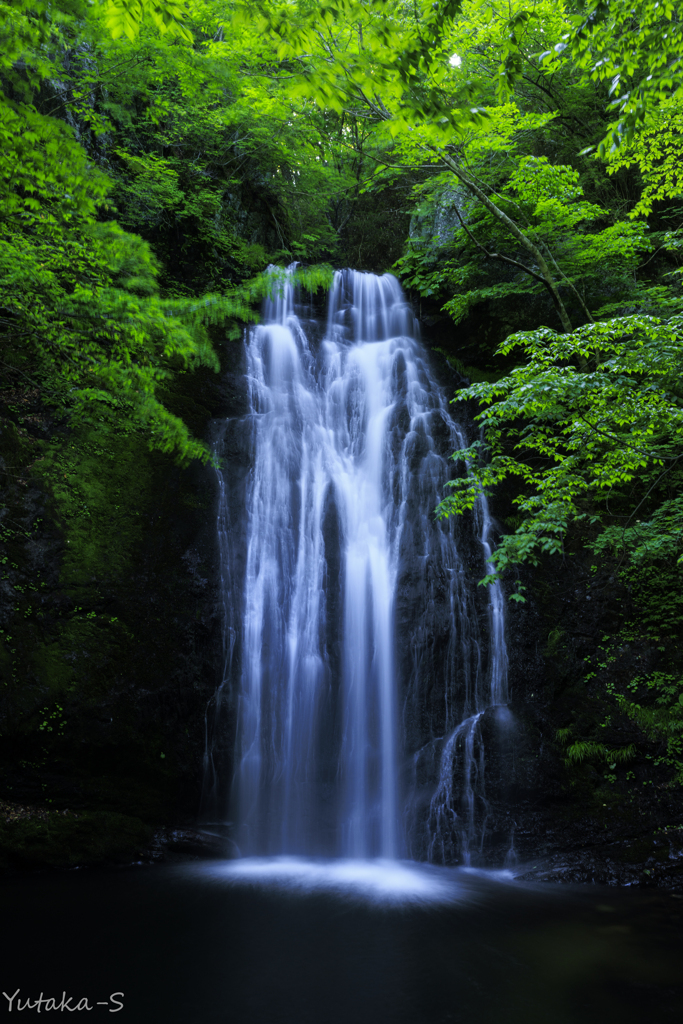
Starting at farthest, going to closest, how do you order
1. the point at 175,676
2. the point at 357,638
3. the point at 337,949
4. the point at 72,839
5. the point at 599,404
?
the point at 357,638, the point at 175,676, the point at 72,839, the point at 599,404, the point at 337,949

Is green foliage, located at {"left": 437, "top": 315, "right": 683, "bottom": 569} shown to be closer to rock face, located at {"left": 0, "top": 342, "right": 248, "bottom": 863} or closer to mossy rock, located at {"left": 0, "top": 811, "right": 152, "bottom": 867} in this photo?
rock face, located at {"left": 0, "top": 342, "right": 248, "bottom": 863}

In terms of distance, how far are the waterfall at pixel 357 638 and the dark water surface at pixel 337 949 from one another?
0.99 metres

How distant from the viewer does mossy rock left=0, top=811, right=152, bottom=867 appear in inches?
252

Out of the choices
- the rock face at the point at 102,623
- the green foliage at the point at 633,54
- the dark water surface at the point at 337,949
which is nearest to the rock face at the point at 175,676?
the rock face at the point at 102,623

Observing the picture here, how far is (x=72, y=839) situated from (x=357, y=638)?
4.16 meters

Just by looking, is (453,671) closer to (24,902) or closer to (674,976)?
(674,976)

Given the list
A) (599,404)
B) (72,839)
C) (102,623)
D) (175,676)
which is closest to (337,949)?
(72,839)

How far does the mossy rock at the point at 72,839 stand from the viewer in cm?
639

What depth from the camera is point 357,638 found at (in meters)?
8.41

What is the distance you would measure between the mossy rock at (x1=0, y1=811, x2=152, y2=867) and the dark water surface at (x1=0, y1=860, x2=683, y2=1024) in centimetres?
23

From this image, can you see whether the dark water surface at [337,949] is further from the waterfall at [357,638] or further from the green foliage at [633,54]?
the green foliage at [633,54]

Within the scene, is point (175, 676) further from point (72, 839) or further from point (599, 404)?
point (599, 404)

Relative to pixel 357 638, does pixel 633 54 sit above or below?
above

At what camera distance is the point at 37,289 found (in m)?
4.68
